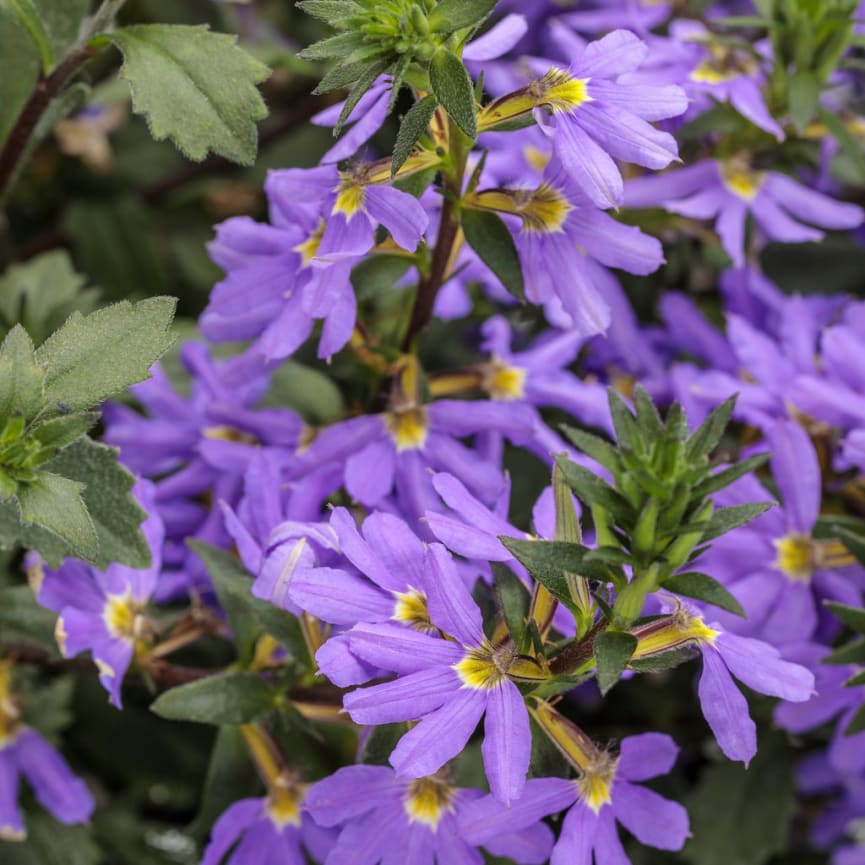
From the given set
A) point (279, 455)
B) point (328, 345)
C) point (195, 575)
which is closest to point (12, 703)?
point (195, 575)

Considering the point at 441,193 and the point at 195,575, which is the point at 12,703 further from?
the point at 441,193

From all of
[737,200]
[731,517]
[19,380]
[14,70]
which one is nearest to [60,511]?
[19,380]

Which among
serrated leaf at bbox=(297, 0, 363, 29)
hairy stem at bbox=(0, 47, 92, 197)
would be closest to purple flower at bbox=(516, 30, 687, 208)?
serrated leaf at bbox=(297, 0, 363, 29)

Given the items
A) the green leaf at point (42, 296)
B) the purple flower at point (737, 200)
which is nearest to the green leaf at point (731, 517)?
the purple flower at point (737, 200)

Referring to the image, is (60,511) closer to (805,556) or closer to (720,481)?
(720,481)

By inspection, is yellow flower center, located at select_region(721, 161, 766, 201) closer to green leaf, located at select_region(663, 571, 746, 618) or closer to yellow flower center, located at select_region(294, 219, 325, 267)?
yellow flower center, located at select_region(294, 219, 325, 267)
